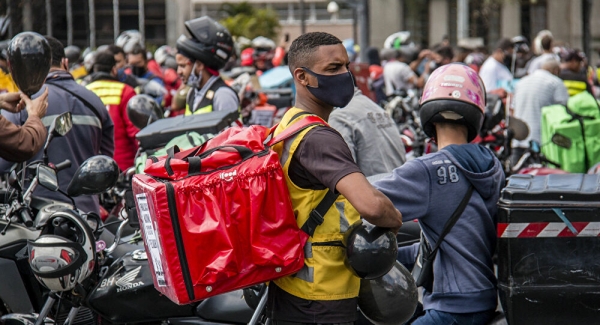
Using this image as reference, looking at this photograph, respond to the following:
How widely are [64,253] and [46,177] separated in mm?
491

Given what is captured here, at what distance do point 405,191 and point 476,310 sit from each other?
580 millimetres

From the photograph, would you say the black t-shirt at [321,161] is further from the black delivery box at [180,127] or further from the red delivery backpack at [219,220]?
the black delivery box at [180,127]

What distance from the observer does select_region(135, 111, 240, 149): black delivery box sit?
18.6 ft

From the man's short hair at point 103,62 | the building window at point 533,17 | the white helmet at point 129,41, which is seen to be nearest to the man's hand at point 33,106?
the man's short hair at point 103,62

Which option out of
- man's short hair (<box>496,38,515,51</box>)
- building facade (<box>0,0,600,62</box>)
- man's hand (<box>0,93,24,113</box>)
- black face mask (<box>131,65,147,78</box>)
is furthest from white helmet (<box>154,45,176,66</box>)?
building facade (<box>0,0,600,62</box>)

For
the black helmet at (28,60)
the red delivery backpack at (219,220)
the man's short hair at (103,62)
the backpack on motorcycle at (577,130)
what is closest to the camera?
the red delivery backpack at (219,220)

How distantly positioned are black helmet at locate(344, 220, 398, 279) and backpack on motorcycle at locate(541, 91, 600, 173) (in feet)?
23.9

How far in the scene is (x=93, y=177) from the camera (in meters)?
4.67

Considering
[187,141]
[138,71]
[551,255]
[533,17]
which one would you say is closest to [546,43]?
[138,71]

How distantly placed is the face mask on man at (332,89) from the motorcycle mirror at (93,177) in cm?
165

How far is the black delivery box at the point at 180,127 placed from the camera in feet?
18.6

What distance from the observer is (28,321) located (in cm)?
486

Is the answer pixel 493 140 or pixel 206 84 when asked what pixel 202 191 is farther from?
pixel 493 140

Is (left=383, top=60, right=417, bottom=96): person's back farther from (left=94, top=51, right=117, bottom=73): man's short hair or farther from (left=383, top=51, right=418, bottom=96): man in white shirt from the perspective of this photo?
(left=94, top=51, right=117, bottom=73): man's short hair
